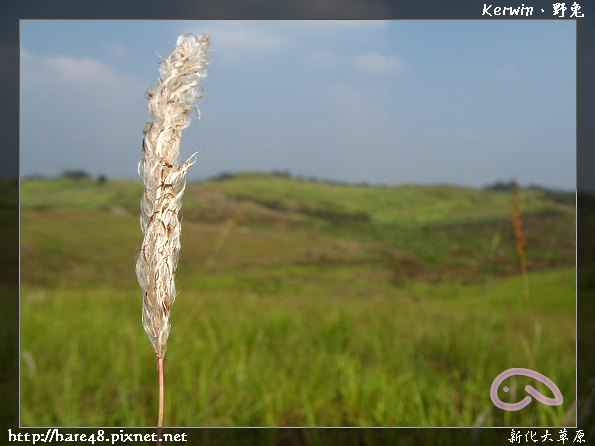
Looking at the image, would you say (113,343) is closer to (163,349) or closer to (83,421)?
(83,421)

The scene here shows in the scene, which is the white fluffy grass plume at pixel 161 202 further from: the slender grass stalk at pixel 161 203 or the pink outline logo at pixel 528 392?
the pink outline logo at pixel 528 392

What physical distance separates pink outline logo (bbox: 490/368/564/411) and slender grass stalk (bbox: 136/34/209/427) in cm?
196

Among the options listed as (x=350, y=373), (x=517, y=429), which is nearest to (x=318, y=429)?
(x=350, y=373)

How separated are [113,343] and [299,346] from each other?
1.19 metres

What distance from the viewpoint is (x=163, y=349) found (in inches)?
34.9

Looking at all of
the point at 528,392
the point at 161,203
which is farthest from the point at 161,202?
the point at 528,392

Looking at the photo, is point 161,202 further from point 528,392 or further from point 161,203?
point 528,392

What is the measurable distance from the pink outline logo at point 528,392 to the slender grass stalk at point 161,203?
196 centimetres

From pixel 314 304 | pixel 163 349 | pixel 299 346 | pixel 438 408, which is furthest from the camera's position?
pixel 314 304

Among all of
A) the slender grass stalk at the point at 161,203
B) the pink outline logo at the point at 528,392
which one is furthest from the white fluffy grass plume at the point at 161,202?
the pink outline logo at the point at 528,392

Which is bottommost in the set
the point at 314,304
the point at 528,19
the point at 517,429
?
the point at 517,429

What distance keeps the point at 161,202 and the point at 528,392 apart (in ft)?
6.94

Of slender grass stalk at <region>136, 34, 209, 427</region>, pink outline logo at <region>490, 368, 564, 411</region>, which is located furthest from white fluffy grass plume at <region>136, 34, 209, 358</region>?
pink outline logo at <region>490, 368, 564, 411</region>

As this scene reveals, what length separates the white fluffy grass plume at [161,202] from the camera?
883 millimetres
